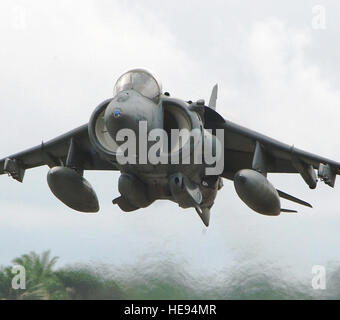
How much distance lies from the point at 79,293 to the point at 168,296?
1.60m

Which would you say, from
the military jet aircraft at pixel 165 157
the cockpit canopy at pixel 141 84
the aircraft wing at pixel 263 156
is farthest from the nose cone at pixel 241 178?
the cockpit canopy at pixel 141 84

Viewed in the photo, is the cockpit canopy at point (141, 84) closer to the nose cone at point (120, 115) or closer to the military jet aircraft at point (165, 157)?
the military jet aircraft at point (165, 157)

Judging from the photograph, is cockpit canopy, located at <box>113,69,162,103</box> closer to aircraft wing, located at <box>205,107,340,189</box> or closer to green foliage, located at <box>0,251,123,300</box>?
aircraft wing, located at <box>205,107,340,189</box>

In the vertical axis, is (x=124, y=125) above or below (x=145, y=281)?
above

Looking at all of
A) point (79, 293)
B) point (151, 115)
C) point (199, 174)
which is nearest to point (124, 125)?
point (151, 115)

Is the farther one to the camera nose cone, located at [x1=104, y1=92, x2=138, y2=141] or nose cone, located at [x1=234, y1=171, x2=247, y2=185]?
nose cone, located at [x1=234, y1=171, x2=247, y2=185]

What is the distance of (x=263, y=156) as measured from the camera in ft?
63.0

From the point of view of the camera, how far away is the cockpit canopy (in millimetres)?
17484

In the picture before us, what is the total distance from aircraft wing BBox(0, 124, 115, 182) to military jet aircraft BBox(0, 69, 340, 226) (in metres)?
0.02

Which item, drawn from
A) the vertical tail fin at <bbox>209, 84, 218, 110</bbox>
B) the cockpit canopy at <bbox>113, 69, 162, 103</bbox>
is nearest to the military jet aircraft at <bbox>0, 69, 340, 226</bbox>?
the cockpit canopy at <bbox>113, 69, 162, 103</bbox>

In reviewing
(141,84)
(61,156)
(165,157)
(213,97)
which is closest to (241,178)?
(165,157)

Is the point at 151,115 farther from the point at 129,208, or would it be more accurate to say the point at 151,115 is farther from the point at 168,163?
the point at 129,208

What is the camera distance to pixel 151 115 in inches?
674

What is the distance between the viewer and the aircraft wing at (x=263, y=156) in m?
18.9
